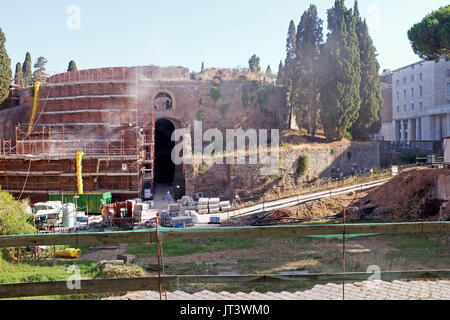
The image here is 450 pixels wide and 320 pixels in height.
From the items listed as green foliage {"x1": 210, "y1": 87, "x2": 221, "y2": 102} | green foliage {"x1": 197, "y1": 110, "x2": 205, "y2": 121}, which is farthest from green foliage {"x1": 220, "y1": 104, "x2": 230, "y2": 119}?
green foliage {"x1": 197, "y1": 110, "x2": 205, "y2": 121}

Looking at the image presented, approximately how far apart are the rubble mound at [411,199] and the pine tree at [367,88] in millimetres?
13713

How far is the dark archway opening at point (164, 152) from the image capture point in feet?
114

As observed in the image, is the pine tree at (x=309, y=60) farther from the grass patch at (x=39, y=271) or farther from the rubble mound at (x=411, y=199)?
the grass patch at (x=39, y=271)

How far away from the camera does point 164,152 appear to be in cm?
3606

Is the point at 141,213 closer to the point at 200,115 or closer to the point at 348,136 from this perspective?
the point at 200,115

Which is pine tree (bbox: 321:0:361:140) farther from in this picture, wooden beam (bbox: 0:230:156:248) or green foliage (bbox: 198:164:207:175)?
wooden beam (bbox: 0:230:156:248)

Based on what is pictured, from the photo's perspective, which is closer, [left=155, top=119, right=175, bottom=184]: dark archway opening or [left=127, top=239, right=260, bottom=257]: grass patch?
[left=127, top=239, right=260, bottom=257]: grass patch

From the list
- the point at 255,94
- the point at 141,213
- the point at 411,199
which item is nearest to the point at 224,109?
the point at 255,94

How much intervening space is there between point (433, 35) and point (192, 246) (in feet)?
64.0

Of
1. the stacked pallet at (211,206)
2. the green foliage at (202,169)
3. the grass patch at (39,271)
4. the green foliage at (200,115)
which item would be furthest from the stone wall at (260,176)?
the grass patch at (39,271)

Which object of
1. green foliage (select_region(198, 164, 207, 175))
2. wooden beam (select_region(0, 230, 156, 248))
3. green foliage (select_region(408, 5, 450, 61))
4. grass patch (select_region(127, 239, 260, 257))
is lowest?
grass patch (select_region(127, 239, 260, 257))

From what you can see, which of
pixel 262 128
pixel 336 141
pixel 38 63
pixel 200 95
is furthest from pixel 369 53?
pixel 38 63

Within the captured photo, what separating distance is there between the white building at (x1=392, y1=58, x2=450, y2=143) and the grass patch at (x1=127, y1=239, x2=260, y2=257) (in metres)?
34.2

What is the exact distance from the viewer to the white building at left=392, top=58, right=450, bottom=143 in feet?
145
